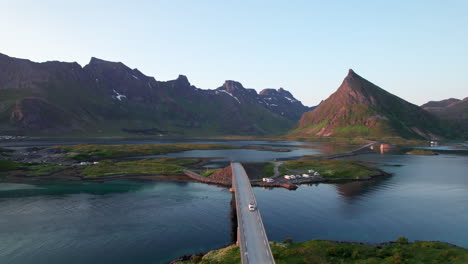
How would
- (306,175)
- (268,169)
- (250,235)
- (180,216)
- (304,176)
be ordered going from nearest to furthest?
1. (250,235)
2. (180,216)
3. (304,176)
4. (306,175)
5. (268,169)

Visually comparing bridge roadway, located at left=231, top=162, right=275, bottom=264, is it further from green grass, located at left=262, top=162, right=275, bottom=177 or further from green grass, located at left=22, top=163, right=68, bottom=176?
green grass, located at left=22, top=163, right=68, bottom=176

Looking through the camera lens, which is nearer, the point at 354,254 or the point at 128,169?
the point at 354,254

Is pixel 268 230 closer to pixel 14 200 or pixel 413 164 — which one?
pixel 14 200

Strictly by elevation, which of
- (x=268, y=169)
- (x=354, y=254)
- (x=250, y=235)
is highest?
(x=268, y=169)

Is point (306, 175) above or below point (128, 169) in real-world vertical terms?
above

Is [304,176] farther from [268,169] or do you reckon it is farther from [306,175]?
[268,169]

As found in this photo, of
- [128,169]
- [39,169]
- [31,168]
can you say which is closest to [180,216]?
[128,169]

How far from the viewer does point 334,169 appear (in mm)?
147375

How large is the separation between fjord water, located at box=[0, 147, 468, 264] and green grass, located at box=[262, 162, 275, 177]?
22976mm

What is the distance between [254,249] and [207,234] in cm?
2493

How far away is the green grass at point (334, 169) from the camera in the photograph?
139 m

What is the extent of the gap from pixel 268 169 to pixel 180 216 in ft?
240

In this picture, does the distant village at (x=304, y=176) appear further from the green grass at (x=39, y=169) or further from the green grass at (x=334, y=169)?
the green grass at (x=39, y=169)

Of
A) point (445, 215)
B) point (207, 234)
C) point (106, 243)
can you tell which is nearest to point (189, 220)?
point (207, 234)
